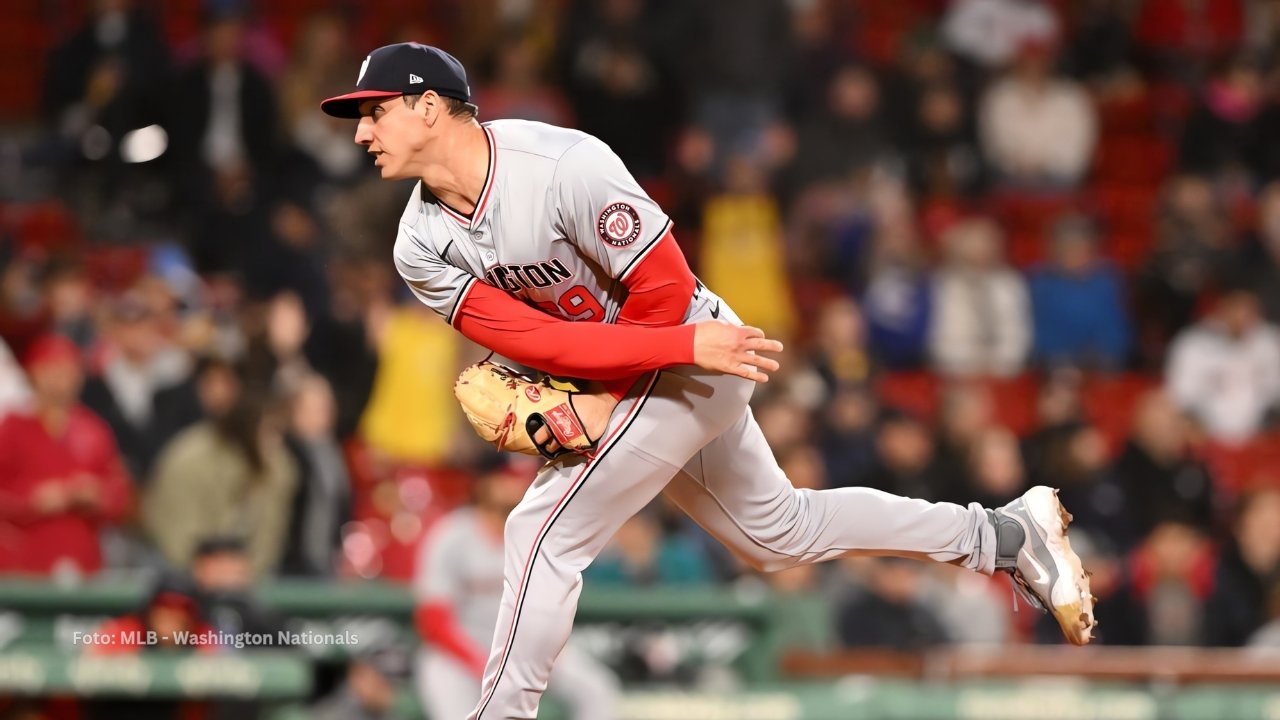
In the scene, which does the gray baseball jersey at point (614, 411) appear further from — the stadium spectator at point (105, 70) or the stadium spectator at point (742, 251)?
the stadium spectator at point (105, 70)

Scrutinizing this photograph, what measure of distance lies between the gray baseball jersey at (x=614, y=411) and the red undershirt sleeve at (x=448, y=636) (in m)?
3.51

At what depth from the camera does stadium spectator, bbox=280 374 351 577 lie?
958 cm

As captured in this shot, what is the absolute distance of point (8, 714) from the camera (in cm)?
785

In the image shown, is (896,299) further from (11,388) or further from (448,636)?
(11,388)

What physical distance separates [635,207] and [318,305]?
6521mm

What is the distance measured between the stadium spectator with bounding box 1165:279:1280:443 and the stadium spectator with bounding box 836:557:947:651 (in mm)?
3247

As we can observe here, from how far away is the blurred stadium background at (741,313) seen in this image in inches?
355

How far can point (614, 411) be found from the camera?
5234mm

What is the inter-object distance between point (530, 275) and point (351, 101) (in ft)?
2.29

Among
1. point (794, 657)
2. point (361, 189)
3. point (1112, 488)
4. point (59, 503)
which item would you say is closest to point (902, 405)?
point (1112, 488)

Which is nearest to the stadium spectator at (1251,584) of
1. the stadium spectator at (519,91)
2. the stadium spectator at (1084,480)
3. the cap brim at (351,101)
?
the stadium spectator at (1084,480)

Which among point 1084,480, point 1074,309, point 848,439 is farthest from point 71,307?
point 1074,309

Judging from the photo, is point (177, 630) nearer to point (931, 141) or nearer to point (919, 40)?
point (931, 141)

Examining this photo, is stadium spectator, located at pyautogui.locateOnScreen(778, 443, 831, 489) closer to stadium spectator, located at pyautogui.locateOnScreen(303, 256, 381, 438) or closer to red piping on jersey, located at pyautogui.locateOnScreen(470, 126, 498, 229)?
stadium spectator, located at pyautogui.locateOnScreen(303, 256, 381, 438)
